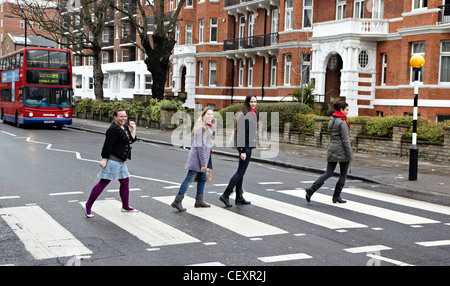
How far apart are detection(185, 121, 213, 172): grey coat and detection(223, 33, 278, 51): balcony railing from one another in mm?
30426

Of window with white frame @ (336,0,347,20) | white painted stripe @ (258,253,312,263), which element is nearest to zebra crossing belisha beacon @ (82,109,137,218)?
white painted stripe @ (258,253,312,263)

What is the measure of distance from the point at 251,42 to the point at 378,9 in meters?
12.9

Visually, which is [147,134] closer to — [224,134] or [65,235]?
[224,134]

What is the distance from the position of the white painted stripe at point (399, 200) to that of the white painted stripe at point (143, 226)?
4762 mm

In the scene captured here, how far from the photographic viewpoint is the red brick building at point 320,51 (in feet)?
84.7

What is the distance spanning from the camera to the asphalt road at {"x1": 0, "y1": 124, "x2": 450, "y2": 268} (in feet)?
21.2

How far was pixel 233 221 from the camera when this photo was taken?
8.46 metres

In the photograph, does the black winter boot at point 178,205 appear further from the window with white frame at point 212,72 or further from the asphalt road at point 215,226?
the window with white frame at point 212,72

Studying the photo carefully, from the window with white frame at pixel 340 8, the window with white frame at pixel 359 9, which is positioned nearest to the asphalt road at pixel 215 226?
the window with white frame at pixel 359 9

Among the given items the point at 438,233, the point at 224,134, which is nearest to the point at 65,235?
the point at 438,233

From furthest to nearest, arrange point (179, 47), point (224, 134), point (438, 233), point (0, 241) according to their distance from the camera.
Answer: point (179, 47) → point (224, 134) → point (438, 233) → point (0, 241)

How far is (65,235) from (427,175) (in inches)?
399

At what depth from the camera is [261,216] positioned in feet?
29.2

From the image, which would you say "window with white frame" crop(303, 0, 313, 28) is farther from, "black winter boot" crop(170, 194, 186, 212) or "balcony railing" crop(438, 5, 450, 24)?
"black winter boot" crop(170, 194, 186, 212)
